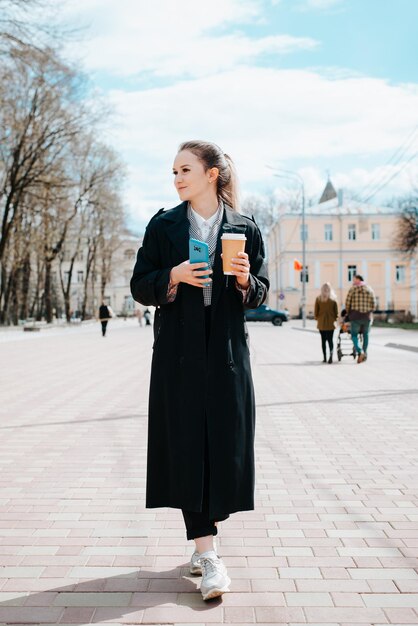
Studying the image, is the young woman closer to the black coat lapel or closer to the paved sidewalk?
the black coat lapel

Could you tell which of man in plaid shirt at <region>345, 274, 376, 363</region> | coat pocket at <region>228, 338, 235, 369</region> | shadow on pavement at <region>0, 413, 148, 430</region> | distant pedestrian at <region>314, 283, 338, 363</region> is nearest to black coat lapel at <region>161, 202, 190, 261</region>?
coat pocket at <region>228, 338, 235, 369</region>

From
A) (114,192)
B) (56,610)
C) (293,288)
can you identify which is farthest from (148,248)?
(293,288)

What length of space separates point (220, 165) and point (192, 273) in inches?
25.6

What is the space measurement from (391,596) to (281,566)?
0.57 meters

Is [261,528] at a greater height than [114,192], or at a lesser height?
lesser

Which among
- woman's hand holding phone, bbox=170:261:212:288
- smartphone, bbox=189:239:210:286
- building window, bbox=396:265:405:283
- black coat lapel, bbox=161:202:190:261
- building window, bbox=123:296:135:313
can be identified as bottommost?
building window, bbox=123:296:135:313

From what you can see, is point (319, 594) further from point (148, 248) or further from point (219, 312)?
point (148, 248)

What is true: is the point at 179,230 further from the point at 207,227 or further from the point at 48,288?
the point at 48,288

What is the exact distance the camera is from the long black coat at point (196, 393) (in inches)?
129

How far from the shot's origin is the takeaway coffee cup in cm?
314

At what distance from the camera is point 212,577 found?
325 cm

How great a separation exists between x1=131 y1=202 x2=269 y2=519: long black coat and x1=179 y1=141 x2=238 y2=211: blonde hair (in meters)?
0.22

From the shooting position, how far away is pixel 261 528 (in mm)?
4273

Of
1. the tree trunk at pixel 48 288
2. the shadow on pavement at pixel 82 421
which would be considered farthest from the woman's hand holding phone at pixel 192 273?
the tree trunk at pixel 48 288
